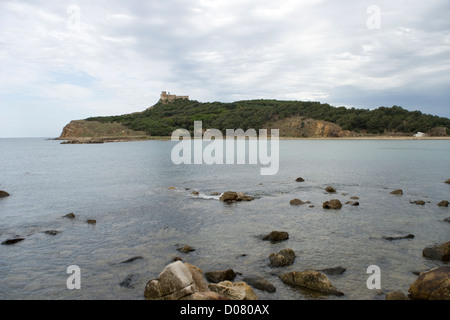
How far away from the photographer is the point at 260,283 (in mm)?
11172

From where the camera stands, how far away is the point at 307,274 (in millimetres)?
11352

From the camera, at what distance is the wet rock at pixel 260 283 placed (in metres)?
11.0

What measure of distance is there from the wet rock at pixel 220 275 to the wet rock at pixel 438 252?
9.21m

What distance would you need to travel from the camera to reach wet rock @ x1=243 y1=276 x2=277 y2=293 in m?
11.0

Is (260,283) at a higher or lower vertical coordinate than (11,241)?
higher

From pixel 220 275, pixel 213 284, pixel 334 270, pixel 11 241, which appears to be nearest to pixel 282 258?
pixel 334 270

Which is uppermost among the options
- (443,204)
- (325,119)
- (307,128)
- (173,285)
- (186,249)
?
(325,119)

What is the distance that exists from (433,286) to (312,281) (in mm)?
3766

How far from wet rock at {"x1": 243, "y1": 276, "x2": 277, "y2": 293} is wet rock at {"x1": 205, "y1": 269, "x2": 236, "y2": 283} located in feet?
1.88

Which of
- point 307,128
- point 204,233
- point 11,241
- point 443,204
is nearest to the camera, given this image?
point 11,241

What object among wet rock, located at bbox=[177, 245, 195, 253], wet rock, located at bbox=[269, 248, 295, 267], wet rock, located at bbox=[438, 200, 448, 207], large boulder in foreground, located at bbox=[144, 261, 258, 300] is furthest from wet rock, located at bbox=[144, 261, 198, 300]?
wet rock, located at bbox=[438, 200, 448, 207]

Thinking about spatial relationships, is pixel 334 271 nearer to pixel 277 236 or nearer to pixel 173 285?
pixel 277 236
